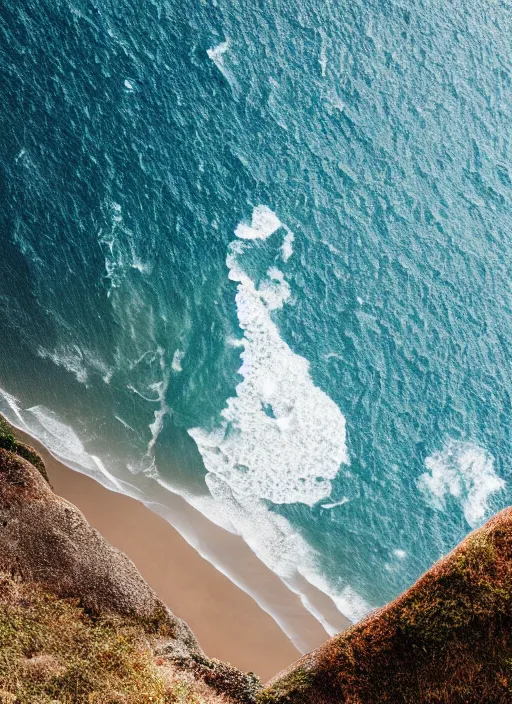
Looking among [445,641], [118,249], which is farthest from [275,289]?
[445,641]

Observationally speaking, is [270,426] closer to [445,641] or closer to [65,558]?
[65,558]

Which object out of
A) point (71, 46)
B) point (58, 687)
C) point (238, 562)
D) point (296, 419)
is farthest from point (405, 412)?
point (71, 46)

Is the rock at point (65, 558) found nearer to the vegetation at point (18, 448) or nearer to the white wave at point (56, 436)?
the vegetation at point (18, 448)

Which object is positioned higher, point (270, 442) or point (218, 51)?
point (218, 51)

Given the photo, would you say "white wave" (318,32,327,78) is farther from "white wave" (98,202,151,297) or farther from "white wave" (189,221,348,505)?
"white wave" (98,202,151,297)

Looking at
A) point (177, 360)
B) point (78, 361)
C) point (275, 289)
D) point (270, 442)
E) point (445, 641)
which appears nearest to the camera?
point (445, 641)

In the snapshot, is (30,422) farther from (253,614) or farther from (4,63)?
(4,63)

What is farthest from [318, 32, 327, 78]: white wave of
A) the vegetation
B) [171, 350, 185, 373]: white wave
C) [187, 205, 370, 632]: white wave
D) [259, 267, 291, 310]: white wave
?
the vegetation
